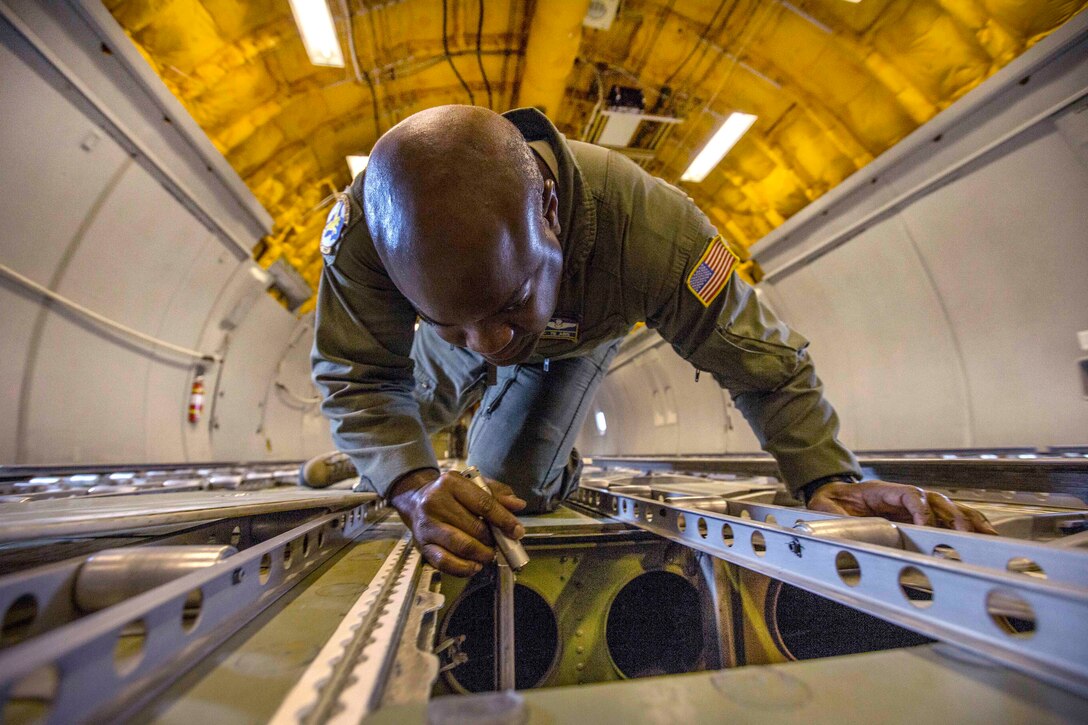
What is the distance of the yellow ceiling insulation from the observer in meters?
3.49

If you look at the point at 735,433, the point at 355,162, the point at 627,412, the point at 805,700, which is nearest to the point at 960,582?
the point at 805,700

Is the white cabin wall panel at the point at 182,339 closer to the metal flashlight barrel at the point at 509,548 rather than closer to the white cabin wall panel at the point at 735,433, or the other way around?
the metal flashlight barrel at the point at 509,548

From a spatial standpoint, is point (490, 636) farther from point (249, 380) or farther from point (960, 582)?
point (249, 380)

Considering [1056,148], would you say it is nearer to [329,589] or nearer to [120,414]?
[329,589]

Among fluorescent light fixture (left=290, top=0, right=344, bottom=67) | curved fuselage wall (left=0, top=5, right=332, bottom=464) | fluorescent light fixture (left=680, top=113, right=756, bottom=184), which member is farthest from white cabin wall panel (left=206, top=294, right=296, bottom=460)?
fluorescent light fixture (left=680, top=113, right=756, bottom=184)

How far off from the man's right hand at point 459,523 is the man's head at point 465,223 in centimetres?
42

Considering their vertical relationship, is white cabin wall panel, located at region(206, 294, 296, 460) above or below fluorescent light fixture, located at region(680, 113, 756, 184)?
below

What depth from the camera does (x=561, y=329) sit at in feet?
6.31

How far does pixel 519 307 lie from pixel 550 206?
14.8 inches

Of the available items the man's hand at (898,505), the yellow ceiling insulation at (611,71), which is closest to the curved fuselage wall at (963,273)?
the yellow ceiling insulation at (611,71)

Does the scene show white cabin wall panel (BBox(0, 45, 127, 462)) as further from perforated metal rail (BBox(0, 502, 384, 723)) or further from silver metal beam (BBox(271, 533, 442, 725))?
silver metal beam (BBox(271, 533, 442, 725))

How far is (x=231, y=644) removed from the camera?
0.73 m

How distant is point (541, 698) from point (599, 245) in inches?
58.6

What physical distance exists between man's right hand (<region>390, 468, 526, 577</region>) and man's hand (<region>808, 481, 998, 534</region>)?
39.3 inches
